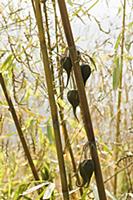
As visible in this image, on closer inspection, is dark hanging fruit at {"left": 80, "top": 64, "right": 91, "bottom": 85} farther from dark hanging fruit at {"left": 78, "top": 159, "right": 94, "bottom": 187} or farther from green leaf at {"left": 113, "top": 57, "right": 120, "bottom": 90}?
green leaf at {"left": 113, "top": 57, "right": 120, "bottom": 90}

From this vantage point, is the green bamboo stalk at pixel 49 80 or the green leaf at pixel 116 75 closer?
the green bamboo stalk at pixel 49 80

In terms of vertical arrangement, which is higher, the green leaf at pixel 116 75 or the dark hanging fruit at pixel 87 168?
the green leaf at pixel 116 75

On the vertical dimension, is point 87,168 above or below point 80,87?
below

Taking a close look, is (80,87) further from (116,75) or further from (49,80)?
(116,75)

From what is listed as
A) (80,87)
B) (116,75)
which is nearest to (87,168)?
(80,87)

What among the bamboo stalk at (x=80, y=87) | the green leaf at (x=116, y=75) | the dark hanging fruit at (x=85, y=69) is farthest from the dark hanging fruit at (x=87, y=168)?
the green leaf at (x=116, y=75)

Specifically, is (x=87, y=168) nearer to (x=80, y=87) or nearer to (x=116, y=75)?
(x=80, y=87)

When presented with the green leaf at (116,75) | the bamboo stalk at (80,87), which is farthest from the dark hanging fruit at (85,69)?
the green leaf at (116,75)

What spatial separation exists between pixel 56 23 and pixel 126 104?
3.11ft

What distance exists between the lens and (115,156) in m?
1.39

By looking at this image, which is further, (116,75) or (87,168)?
(116,75)

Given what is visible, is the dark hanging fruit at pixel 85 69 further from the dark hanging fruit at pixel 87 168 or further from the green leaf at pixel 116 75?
the green leaf at pixel 116 75

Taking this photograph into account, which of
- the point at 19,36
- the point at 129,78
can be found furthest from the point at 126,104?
the point at 19,36

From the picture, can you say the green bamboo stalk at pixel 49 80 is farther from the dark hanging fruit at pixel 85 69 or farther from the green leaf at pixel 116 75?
the green leaf at pixel 116 75
